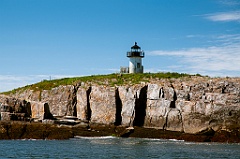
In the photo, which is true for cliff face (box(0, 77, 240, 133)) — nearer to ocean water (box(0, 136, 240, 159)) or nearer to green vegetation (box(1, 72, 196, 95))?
green vegetation (box(1, 72, 196, 95))

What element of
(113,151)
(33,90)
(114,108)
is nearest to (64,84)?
(33,90)

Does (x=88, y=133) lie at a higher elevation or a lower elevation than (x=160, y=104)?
lower

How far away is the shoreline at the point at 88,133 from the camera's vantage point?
164 ft

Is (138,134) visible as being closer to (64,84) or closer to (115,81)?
(115,81)

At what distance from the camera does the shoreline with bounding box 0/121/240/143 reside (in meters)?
50.1

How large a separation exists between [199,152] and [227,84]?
843 inches

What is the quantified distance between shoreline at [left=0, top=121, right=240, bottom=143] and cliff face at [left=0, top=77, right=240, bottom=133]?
1.97 metres

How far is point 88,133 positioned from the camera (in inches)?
2151

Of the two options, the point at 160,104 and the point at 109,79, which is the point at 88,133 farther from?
the point at 109,79

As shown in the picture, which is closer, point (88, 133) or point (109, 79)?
point (88, 133)

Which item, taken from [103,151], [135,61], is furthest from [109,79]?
[103,151]

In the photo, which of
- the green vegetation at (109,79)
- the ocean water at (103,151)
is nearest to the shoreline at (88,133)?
the ocean water at (103,151)

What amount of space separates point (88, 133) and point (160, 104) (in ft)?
33.2

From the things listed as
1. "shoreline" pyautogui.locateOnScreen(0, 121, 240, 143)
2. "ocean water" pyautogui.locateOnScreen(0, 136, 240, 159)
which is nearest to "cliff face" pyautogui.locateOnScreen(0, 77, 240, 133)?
"shoreline" pyautogui.locateOnScreen(0, 121, 240, 143)
